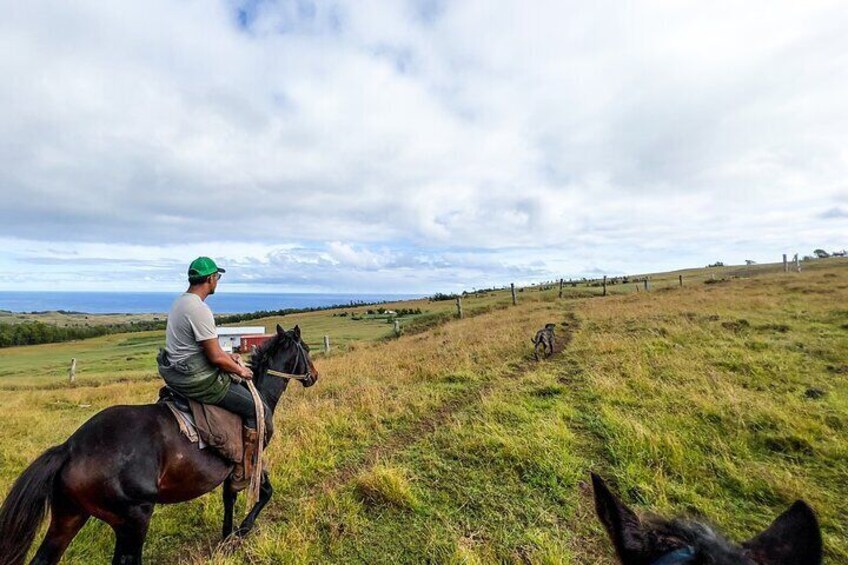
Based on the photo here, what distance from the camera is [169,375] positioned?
4.60m

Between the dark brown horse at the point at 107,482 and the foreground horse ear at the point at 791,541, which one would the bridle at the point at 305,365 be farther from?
the foreground horse ear at the point at 791,541

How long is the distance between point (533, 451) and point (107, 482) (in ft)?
18.3

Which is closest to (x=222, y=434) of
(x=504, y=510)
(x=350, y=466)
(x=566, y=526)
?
(x=350, y=466)

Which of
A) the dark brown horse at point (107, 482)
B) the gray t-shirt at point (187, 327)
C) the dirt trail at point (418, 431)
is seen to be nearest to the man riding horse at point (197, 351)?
the gray t-shirt at point (187, 327)

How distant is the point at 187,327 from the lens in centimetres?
456

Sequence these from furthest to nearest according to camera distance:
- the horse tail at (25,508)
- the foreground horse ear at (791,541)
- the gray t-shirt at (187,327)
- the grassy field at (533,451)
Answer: the grassy field at (533,451)
the gray t-shirt at (187,327)
the horse tail at (25,508)
the foreground horse ear at (791,541)

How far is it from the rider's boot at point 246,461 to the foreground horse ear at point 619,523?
4.53 metres

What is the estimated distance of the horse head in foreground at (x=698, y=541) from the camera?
1.48 meters

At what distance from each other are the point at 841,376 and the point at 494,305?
27.7 metres

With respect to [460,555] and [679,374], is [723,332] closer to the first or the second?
[679,374]

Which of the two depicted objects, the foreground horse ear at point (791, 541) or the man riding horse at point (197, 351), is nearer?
the foreground horse ear at point (791, 541)

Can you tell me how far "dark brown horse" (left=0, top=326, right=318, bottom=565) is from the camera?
373 cm

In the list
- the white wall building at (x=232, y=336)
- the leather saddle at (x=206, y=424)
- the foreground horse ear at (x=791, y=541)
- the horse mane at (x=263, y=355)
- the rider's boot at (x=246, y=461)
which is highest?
the horse mane at (x=263, y=355)

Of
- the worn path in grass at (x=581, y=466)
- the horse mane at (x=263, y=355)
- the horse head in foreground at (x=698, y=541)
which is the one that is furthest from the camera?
the horse mane at (x=263, y=355)
